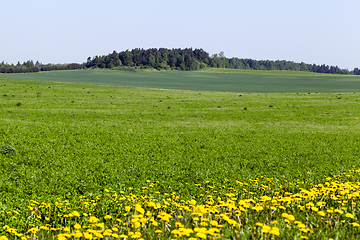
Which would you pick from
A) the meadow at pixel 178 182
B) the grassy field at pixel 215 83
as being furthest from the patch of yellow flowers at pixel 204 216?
the grassy field at pixel 215 83

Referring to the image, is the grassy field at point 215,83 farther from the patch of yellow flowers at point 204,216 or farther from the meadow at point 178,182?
the patch of yellow flowers at point 204,216

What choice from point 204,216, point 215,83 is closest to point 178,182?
point 204,216

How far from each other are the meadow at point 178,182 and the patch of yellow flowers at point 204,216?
4 cm

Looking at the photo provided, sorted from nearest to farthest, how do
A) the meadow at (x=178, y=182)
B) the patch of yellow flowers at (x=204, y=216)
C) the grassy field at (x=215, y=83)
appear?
the patch of yellow flowers at (x=204, y=216) → the meadow at (x=178, y=182) → the grassy field at (x=215, y=83)

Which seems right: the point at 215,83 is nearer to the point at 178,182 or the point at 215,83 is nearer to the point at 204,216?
the point at 178,182

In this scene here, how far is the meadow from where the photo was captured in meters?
7.67

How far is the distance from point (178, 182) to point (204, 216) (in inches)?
217

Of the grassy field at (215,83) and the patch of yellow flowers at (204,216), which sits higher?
the grassy field at (215,83)

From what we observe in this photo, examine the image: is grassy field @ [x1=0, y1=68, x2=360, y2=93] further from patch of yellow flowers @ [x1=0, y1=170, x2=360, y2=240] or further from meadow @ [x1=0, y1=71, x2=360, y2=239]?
patch of yellow flowers @ [x1=0, y1=170, x2=360, y2=240]

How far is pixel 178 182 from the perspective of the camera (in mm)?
14133

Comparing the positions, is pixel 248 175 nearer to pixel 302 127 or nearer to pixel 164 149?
pixel 164 149

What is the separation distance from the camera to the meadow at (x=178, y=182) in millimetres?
7672

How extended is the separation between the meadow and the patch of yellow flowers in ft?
0.15

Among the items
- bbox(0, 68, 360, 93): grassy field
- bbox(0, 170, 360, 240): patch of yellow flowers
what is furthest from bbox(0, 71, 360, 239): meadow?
bbox(0, 68, 360, 93): grassy field
